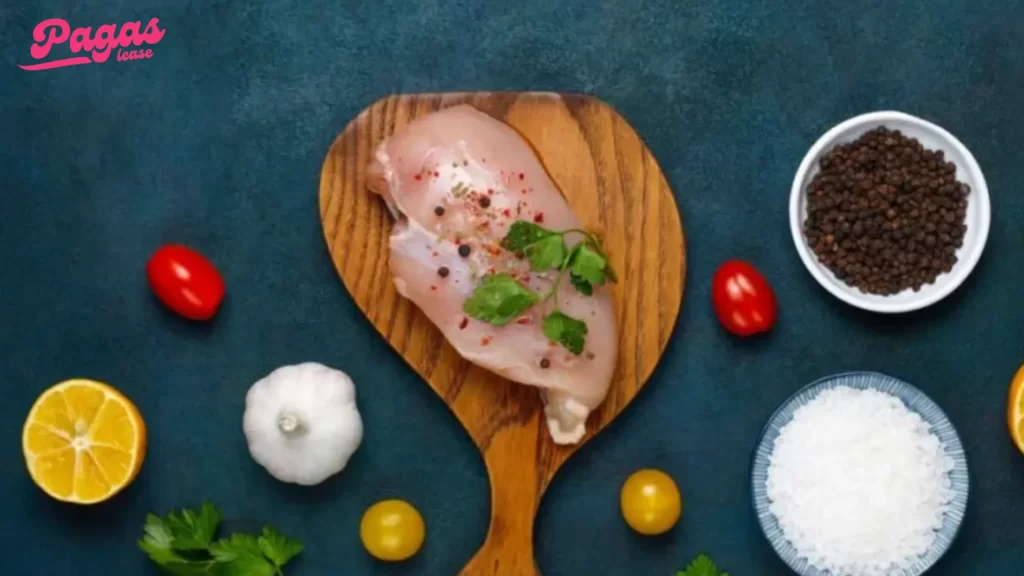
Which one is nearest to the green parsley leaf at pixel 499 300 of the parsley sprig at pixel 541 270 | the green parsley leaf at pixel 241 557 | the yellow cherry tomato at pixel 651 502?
the parsley sprig at pixel 541 270

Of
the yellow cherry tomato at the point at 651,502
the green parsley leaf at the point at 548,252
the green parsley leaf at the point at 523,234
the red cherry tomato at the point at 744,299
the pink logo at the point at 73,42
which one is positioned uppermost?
the pink logo at the point at 73,42

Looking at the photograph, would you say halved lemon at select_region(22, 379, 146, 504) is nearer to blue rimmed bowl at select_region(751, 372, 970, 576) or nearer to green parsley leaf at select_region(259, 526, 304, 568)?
green parsley leaf at select_region(259, 526, 304, 568)

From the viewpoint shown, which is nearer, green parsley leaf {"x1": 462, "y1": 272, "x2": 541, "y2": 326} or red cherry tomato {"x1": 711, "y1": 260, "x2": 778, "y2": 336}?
green parsley leaf {"x1": 462, "y1": 272, "x2": 541, "y2": 326}

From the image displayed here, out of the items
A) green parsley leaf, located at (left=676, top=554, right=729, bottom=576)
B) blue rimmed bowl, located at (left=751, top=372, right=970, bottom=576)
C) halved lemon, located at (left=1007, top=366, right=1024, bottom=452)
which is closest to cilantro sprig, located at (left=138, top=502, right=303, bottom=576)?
green parsley leaf, located at (left=676, top=554, right=729, bottom=576)

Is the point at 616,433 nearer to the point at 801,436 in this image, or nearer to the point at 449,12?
the point at 801,436

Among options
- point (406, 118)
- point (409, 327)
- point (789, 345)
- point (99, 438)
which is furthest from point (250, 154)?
point (789, 345)

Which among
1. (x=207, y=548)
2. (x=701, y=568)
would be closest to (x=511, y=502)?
(x=701, y=568)

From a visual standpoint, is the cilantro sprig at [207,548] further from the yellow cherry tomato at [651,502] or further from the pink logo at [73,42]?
the pink logo at [73,42]
